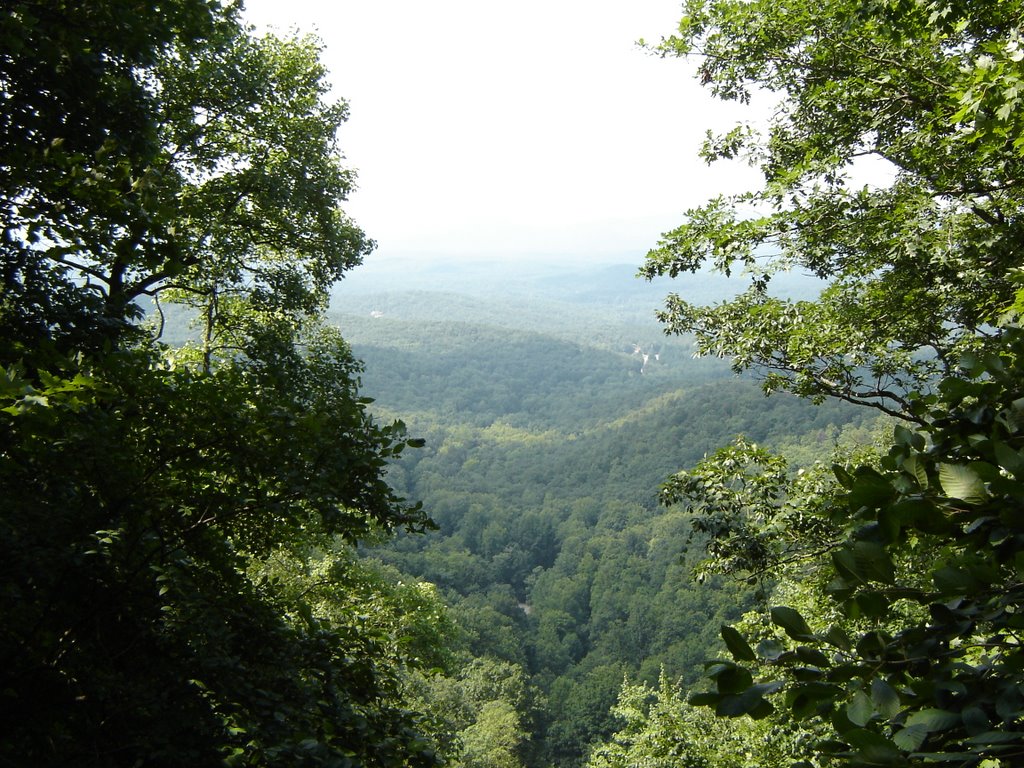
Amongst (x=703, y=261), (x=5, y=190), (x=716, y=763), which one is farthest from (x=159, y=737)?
(x=716, y=763)

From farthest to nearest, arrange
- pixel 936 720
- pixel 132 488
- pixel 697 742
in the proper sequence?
pixel 697 742, pixel 132 488, pixel 936 720

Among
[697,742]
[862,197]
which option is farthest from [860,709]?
[697,742]

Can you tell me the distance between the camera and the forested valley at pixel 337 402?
1194mm

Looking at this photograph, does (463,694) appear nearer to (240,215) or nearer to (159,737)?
(240,215)

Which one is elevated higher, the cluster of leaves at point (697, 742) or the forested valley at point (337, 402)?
the forested valley at point (337, 402)

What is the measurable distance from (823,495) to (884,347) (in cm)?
136

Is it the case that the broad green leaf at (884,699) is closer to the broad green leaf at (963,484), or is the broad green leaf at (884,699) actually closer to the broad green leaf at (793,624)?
the broad green leaf at (793,624)

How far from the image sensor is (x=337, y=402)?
3.79 m

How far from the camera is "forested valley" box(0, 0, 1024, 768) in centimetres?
119

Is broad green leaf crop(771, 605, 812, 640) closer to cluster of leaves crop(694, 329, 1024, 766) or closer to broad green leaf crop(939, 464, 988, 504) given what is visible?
cluster of leaves crop(694, 329, 1024, 766)

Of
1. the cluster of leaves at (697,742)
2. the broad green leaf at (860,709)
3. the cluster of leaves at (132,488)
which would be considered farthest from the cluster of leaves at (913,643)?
the cluster of leaves at (697,742)

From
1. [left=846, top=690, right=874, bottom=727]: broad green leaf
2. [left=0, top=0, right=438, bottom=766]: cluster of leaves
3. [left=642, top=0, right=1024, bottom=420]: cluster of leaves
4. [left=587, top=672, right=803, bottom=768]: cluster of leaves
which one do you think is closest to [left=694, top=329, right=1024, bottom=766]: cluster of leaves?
[left=846, top=690, right=874, bottom=727]: broad green leaf

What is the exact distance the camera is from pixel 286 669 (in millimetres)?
Answer: 3256

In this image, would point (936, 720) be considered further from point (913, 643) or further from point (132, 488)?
point (132, 488)
